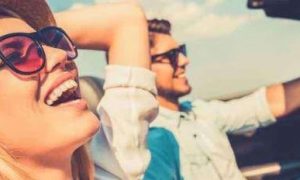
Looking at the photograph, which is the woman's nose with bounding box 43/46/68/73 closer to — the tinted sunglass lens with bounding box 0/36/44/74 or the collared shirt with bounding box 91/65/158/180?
the tinted sunglass lens with bounding box 0/36/44/74

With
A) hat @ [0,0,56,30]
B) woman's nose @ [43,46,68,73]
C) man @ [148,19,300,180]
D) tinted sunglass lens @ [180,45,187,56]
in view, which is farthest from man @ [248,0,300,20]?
woman's nose @ [43,46,68,73]

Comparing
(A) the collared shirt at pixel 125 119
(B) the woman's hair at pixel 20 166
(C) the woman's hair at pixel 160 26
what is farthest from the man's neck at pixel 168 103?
(B) the woman's hair at pixel 20 166

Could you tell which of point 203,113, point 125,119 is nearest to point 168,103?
point 203,113

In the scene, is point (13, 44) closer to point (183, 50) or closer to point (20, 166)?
point (20, 166)

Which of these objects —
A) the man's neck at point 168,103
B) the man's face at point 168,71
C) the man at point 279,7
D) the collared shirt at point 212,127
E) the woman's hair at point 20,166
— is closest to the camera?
the woman's hair at point 20,166

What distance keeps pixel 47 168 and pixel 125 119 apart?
418 mm

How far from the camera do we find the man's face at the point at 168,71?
3.30m

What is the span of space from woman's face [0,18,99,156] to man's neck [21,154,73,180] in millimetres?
29

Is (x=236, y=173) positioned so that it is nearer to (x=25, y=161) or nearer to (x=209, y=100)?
(x=209, y=100)

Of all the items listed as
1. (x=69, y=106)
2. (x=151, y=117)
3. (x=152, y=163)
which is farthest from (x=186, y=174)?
(x=69, y=106)

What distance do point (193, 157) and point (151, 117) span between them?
1.11m

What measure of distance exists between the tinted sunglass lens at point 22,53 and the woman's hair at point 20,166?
96mm

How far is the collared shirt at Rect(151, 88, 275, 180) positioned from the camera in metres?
2.91

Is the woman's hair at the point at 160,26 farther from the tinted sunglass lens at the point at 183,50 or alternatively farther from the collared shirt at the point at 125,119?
the collared shirt at the point at 125,119
